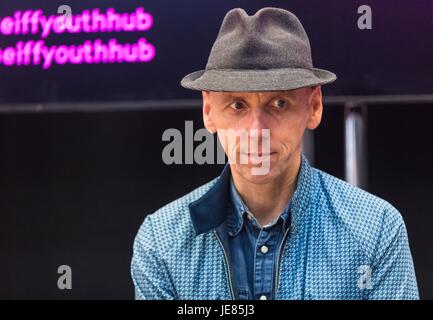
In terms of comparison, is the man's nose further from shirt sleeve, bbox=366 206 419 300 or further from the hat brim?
shirt sleeve, bbox=366 206 419 300

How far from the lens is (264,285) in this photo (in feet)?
5.13

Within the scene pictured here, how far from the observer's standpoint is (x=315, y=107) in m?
1.63

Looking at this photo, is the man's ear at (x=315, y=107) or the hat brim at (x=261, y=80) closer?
the hat brim at (x=261, y=80)

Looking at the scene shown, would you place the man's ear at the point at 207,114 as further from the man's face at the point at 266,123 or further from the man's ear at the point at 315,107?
the man's ear at the point at 315,107

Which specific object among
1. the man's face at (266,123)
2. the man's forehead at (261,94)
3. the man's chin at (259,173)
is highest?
the man's forehead at (261,94)

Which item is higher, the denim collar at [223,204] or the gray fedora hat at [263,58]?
the gray fedora hat at [263,58]

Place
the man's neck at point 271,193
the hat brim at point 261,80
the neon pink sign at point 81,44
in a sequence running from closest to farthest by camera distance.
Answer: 1. the hat brim at point 261,80
2. the man's neck at point 271,193
3. the neon pink sign at point 81,44

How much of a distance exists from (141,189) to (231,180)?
31cm

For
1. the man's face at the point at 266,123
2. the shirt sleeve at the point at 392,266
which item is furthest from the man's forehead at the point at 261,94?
the shirt sleeve at the point at 392,266

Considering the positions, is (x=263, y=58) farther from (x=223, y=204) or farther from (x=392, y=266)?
(x=392, y=266)

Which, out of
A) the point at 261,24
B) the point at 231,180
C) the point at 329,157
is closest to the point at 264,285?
the point at 231,180

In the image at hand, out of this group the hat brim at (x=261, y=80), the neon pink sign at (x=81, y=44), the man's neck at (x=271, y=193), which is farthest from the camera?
the neon pink sign at (x=81, y=44)

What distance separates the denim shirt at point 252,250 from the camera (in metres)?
1.54

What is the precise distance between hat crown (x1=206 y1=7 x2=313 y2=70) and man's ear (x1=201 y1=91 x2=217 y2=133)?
0.09 m
